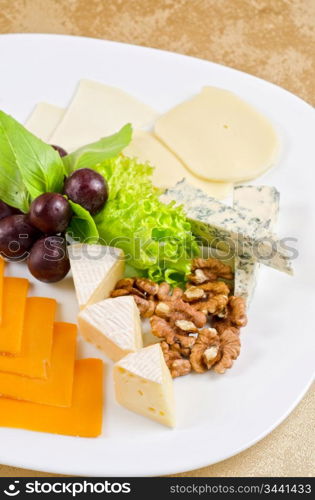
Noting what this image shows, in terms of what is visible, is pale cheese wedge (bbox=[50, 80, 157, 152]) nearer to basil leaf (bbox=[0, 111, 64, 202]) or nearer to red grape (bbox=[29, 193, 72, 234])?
basil leaf (bbox=[0, 111, 64, 202])

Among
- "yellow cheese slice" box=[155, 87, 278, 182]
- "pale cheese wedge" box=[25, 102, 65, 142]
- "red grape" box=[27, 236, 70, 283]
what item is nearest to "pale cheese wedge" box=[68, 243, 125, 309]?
"red grape" box=[27, 236, 70, 283]

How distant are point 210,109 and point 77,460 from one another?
1.76 meters

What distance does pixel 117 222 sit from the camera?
2.71 metres

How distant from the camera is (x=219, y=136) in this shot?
10.5ft

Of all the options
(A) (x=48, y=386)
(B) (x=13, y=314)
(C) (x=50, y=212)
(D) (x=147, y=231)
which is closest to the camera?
(A) (x=48, y=386)

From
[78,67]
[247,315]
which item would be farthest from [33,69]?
[247,315]

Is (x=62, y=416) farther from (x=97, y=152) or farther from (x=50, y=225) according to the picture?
(x=97, y=152)

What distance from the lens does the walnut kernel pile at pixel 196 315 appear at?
245 centimetres

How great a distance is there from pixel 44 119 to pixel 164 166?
618 mm

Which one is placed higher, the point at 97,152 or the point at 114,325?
the point at 97,152

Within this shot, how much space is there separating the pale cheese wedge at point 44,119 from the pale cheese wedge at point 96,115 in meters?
0.05

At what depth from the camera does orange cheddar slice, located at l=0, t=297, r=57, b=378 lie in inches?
91.4

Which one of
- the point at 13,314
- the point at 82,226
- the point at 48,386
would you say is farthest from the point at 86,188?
the point at 48,386

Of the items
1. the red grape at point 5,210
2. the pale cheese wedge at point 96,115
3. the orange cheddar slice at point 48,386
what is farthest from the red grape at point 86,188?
the orange cheddar slice at point 48,386
